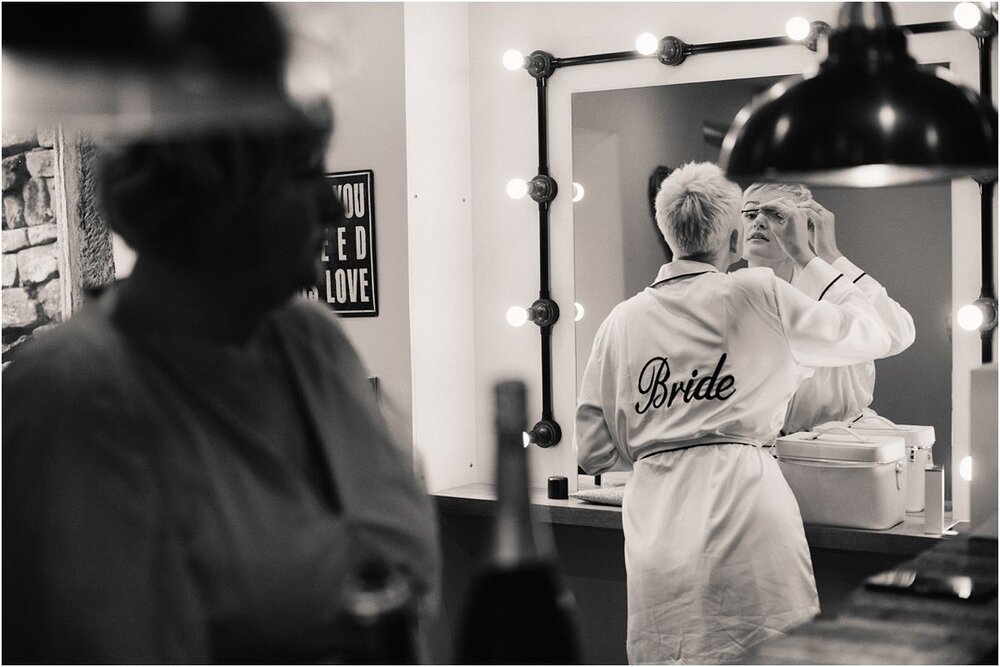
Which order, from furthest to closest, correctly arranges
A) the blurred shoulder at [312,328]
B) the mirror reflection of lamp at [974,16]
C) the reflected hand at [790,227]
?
the reflected hand at [790,227], the mirror reflection of lamp at [974,16], the blurred shoulder at [312,328]

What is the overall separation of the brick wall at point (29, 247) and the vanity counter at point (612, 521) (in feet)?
4.51

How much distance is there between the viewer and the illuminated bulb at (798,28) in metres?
3.13

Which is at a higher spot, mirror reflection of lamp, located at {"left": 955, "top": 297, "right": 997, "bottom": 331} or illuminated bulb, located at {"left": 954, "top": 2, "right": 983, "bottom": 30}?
illuminated bulb, located at {"left": 954, "top": 2, "right": 983, "bottom": 30}

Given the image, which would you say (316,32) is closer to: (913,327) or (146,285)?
(146,285)

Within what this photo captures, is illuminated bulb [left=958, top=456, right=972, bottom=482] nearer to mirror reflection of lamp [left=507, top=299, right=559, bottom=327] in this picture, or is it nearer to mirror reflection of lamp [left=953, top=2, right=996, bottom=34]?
mirror reflection of lamp [left=953, top=2, right=996, bottom=34]

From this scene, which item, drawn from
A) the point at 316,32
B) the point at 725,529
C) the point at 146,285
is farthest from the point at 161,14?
the point at 725,529

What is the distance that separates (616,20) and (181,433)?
9.85ft

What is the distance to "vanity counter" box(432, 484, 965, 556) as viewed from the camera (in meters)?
2.73

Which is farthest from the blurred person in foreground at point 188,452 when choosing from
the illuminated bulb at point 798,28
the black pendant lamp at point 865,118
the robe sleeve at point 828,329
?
the illuminated bulb at point 798,28

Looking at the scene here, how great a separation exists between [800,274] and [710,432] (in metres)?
0.72

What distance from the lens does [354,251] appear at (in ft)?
11.2

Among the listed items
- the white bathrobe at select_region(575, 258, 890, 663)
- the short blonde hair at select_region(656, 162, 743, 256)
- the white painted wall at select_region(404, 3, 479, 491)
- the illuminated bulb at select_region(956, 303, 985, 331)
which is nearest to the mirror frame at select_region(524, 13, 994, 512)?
the white painted wall at select_region(404, 3, 479, 491)

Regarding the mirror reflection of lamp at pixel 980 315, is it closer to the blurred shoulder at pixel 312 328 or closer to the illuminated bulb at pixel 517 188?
the illuminated bulb at pixel 517 188

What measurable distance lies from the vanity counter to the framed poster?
2.12 ft
